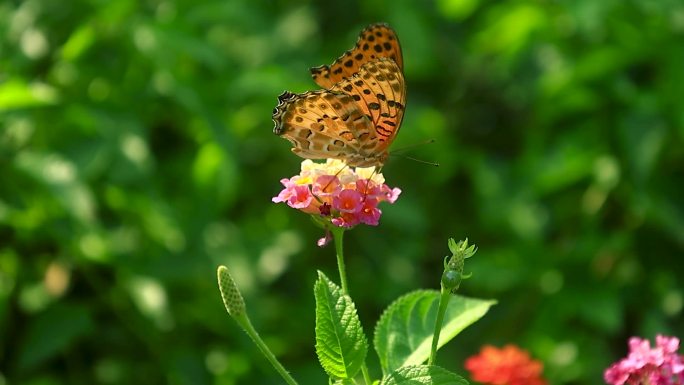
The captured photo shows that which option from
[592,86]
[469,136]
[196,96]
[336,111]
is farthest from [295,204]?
[469,136]

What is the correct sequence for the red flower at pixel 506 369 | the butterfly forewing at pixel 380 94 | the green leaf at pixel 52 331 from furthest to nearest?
the green leaf at pixel 52 331 < the red flower at pixel 506 369 < the butterfly forewing at pixel 380 94

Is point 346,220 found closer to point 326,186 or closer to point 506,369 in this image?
point 326,186

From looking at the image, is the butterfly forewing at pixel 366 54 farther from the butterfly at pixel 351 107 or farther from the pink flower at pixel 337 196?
the pink flower at pixel 337 196

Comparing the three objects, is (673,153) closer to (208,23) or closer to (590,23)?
(590,23)

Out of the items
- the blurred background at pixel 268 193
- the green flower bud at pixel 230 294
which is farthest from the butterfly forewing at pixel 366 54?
the blurred background at pixel 268 193

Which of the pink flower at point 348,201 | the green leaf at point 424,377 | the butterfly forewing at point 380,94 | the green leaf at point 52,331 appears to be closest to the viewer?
the green leaf at point 424,377

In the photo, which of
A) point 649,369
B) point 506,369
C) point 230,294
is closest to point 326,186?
point 230,294

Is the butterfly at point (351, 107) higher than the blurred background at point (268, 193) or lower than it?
lower
